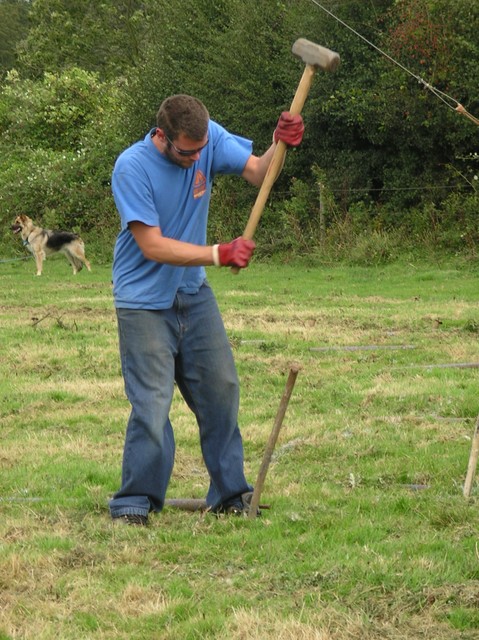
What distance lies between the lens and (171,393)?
6012 millimetres

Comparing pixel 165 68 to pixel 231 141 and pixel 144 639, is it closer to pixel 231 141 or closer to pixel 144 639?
pixel 231 141

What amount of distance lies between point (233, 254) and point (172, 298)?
1.96 ft

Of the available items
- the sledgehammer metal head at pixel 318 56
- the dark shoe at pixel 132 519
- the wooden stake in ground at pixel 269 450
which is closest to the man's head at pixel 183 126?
the sledgehammer metal head at pixel 318 56

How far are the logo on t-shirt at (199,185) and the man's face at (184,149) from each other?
15 cm

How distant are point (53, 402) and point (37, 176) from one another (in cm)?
2545

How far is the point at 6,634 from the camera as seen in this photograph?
4293 millimetres

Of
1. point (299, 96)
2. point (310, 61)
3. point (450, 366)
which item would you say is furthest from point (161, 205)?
point (450, 366)

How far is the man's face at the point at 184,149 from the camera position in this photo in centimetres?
563

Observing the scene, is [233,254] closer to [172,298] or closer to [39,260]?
[172,298]

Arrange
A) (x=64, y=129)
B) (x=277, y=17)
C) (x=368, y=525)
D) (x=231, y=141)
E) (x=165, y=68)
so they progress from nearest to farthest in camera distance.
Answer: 1. (x=368, y=525)
2. (x=231, y=141)
3. (x=277, y=17)
4. (x=165, y=68)
5. (x=64, y=129)

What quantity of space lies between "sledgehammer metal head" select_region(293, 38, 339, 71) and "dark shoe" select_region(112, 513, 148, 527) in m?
2.54

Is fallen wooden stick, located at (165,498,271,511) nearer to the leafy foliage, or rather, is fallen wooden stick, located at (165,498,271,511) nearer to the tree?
the leafy foliage

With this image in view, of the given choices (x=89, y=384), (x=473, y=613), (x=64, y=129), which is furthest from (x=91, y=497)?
(x=64, y=129)

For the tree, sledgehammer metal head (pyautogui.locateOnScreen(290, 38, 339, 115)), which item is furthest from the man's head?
the tree
